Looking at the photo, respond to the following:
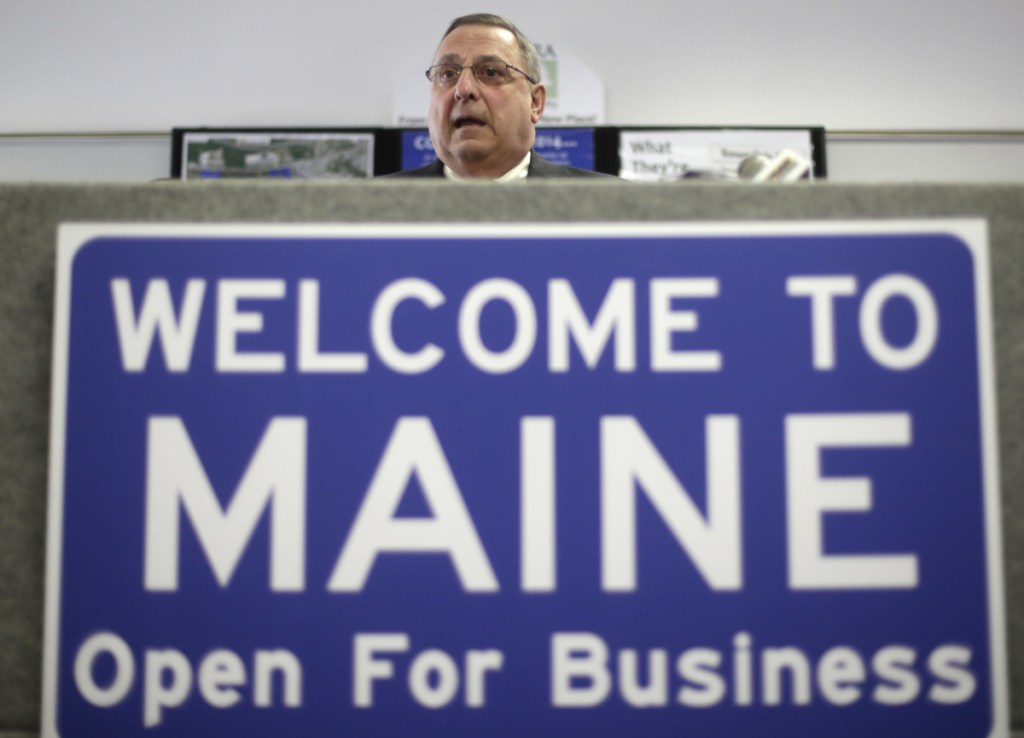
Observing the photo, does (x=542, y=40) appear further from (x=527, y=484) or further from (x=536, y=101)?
(x=527, y=484)

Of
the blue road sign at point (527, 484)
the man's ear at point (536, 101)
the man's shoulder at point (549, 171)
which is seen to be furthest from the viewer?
the man's ear at point (536, 101)

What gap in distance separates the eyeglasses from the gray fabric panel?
109 cm

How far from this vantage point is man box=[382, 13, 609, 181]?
1518 millimetres

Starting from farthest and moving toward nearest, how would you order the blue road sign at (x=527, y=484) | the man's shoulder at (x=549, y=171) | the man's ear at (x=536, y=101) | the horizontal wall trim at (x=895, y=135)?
the horizontal wall trim at (x=895, y=135) → the man's ear at (x=536, y=101) → the man's shoulder at (x=549, y=171) → the blue road sign at (x=527, y=484)

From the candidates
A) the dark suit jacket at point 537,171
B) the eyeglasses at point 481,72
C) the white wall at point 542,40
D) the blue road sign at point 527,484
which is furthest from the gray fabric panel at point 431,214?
the white wall at point 542,40

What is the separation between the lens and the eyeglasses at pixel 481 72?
1.52 metres

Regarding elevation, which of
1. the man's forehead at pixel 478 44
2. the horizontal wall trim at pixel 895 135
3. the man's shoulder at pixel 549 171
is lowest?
the man's shoulder at pixel 549 171

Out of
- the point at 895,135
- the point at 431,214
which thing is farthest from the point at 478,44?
the point at 895,135

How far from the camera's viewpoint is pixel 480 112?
1.52m

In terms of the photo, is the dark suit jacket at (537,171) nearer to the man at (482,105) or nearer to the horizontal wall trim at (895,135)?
the man at (482,105)

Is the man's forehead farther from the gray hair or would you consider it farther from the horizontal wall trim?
the horizontal wall trim

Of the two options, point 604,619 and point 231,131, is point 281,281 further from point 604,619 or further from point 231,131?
point 231,131

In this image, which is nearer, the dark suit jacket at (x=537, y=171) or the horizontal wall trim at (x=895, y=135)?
the dark suit jacket at (x=537, y=171)

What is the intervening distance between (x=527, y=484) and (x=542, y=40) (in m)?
2.38
